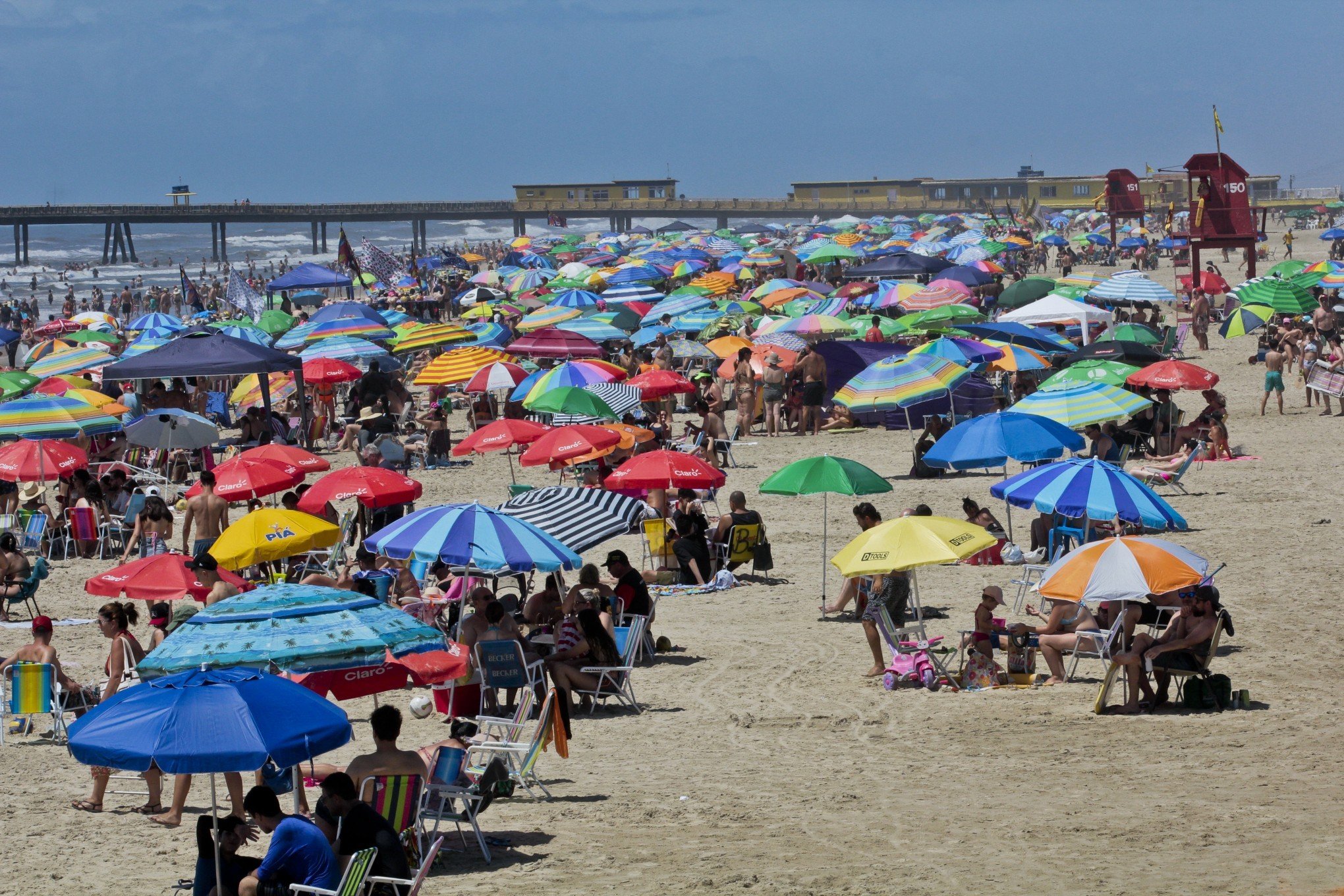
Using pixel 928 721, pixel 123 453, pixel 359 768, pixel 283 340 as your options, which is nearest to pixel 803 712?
pixel 928 721

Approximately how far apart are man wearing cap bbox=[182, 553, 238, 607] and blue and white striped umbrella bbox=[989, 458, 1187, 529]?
16.1ft

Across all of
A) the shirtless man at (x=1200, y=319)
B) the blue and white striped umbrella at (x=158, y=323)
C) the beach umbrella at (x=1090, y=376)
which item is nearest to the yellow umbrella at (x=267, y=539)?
the beach umbrella at (x=1090, y=376)

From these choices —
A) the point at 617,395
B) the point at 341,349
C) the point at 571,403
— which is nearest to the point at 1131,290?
the point at 617,395

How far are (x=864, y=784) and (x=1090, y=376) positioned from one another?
362 inches

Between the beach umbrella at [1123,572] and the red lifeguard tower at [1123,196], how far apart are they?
4368 cm

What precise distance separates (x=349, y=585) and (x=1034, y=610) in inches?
174

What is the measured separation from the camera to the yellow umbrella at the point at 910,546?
8578mm

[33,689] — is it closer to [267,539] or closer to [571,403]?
[267,539]

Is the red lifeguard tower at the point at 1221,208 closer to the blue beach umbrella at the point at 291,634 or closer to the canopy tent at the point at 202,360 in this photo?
the canopy tent at the point at 202,360

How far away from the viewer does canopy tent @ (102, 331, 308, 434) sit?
16.4 m

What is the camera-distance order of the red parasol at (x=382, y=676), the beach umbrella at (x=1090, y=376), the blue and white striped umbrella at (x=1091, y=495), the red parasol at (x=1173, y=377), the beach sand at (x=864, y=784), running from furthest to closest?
the red parasol at (x=1173, y=377), the beach umbrella at (x=1090, y=376), the blue and white striped umbrella at (x=1091, y=495), the red parasol at (x=382, y=676), the beach sand at (x=864, y=784)

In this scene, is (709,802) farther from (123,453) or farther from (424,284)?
(424,284)

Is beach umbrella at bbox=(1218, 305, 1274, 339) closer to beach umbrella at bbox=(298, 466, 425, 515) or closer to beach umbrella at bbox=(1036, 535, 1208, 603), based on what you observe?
beach umbrella at bbox=(298, 466, 425, 515)

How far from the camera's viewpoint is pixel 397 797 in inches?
220
